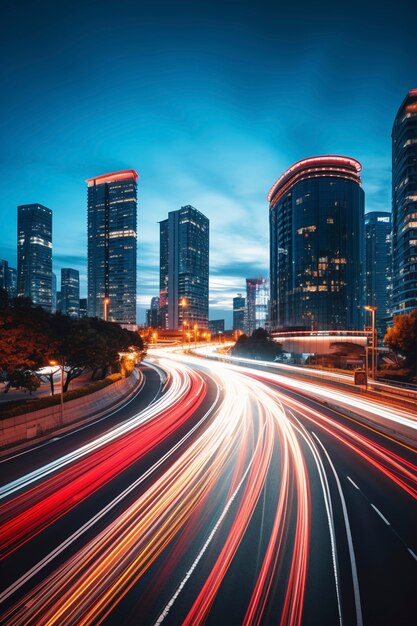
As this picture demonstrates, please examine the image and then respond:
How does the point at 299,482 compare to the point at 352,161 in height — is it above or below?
below

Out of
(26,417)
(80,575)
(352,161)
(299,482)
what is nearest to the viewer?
(80,575)

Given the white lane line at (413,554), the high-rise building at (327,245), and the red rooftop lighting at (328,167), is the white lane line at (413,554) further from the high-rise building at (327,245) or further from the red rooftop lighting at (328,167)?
the red rooftop lighting at (328,167)

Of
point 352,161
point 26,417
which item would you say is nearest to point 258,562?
point 26,417

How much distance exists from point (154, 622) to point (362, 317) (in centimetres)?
16095

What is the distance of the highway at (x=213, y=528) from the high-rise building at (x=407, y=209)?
104 m

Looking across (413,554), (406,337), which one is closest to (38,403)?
(413,554)

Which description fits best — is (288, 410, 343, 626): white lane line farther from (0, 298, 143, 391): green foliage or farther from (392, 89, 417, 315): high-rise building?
(392, 89, 417, 315): high-rise building

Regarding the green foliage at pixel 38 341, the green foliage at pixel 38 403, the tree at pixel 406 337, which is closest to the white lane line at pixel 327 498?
the green foliage at pixel 38 403

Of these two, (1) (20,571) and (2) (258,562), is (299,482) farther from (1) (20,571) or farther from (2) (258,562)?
(1) (20,571)

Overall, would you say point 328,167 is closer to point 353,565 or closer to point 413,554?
point 413,554

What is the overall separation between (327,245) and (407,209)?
121 ft

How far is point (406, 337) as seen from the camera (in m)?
43.1

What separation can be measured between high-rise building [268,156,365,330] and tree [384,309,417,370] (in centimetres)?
9312

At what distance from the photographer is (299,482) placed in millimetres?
12930
